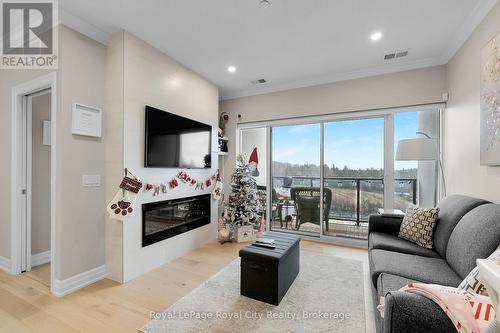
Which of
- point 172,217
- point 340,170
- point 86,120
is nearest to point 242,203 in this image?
point 172,217

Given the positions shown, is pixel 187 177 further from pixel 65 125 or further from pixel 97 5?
pixel 97 5

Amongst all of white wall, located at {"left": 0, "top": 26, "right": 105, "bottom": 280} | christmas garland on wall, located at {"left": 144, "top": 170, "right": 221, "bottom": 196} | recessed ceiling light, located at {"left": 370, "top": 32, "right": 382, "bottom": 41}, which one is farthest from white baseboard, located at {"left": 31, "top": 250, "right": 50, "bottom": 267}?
recessed ceiling light, located at {"left": 370, "top": 32, "right": 382, "bottom": 41}

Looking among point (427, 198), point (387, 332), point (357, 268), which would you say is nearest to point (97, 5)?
point (387, 332)

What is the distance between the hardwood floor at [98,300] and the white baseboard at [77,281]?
6 centimetres

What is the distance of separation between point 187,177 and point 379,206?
9.97ft

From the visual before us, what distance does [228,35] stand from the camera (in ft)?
8.84

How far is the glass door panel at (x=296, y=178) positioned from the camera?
415 centimetres

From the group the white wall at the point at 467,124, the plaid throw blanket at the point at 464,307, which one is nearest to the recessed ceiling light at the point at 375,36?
the white wall at the point at 467,124

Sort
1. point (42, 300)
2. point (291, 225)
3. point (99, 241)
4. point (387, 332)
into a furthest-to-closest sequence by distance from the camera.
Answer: point (291, 225) < point (99, 241) < point (42, 300) < point (387, 332)

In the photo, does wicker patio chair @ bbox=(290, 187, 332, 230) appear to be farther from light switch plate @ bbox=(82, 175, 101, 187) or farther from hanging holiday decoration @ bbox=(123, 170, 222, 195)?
light switch plate @ bbox=(82, 175, 101, 187)

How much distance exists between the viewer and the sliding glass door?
11.7 ft

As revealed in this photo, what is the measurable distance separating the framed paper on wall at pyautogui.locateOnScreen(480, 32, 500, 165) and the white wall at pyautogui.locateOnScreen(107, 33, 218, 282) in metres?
3.36

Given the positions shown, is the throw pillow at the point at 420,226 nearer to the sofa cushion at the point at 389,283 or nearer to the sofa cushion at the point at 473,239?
the sofa cushion at the point at 473,239

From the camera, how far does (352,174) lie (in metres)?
3.88
